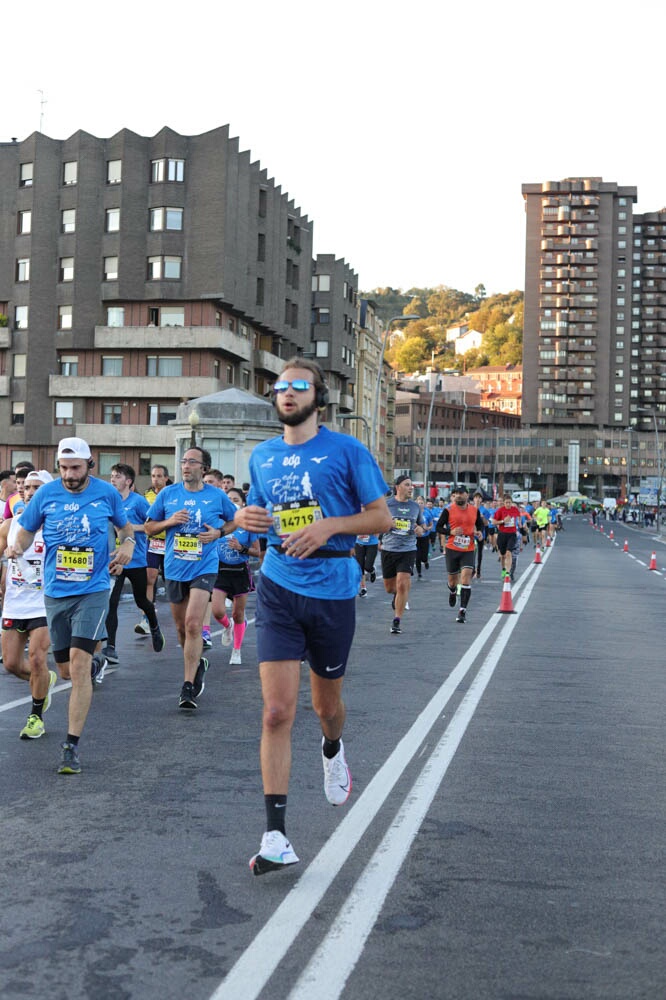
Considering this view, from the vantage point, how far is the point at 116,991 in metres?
3.55

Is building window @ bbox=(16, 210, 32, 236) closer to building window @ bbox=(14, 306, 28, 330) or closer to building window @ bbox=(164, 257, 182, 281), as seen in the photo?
building window @ bbox=(14, 306, 28, 330)

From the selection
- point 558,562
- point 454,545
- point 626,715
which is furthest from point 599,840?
point 558,562

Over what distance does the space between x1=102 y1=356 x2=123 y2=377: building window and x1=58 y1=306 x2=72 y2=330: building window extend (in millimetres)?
2589

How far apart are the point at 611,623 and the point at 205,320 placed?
48.5 meters

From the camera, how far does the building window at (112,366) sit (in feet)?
213

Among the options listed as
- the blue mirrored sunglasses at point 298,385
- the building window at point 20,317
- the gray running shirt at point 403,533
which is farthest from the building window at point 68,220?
the blue mirrored sunglasses at point 298,385

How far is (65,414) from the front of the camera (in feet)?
215

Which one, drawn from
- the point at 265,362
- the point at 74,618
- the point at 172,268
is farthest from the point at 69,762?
the point at 265,362

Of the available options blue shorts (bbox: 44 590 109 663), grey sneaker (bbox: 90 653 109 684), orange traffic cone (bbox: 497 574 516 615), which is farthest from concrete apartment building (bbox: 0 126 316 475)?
blue shorts (bbox: 44 590 109 663)

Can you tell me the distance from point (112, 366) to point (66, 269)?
18.6ft

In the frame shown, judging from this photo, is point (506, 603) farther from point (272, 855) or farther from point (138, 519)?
point (272, 855)

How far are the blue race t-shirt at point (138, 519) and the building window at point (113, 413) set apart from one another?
53.0 m

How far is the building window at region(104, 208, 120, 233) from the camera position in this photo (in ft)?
210

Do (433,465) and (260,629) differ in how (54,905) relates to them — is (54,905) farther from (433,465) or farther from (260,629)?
(433,465)
